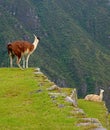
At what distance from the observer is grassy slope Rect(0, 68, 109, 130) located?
12.2m

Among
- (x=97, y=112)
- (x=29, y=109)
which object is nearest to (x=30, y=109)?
Answer: (x=29, y=109)

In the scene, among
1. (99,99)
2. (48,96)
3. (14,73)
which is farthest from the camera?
(99,99)

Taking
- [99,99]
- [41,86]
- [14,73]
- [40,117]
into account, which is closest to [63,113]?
[40,117]

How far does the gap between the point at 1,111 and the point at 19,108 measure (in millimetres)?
650

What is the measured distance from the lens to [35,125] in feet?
40.1

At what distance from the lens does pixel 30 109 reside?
46.3ft

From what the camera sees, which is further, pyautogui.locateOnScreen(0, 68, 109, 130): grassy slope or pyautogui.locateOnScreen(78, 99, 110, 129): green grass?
pyautogui.locateOnScreen(78, 99, 110, 129): green grass

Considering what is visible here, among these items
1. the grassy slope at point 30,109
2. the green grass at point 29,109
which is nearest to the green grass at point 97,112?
the grassy slope at point 30,109

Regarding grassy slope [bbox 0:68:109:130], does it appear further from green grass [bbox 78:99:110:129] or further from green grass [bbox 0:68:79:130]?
green grass [bbox 78:99:110:129]

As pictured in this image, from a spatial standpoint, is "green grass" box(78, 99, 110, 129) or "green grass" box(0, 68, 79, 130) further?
"green grass" box(78, 99, 110, 129)

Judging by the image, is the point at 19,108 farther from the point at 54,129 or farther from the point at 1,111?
the point at 54,129

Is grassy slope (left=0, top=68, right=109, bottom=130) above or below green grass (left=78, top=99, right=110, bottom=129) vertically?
above

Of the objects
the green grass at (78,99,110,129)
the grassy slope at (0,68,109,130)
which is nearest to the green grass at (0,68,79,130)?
the grassy slope at (0,68,109,130)

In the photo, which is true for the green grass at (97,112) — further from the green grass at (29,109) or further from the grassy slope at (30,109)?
the green grass at (29,109)
